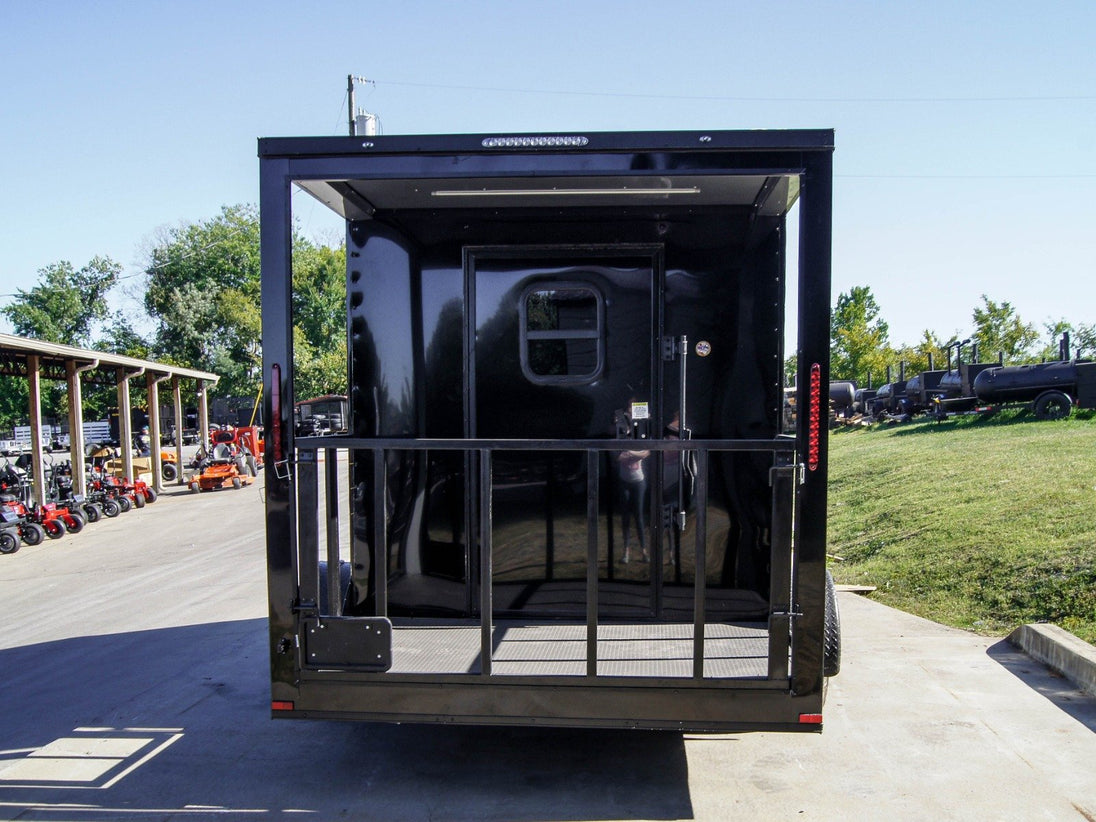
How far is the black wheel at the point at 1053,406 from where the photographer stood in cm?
2159

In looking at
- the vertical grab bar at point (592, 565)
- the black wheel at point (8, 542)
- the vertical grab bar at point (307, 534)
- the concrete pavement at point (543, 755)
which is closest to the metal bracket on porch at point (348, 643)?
the vertical grab bar at point (307, 534)

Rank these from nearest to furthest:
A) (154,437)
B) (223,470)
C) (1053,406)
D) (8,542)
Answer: (8,542), (154,437), (1053,406), (223,470)

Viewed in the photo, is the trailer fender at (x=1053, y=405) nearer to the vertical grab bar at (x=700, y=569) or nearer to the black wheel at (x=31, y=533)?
the vertical grab bar at (x=700, y=569)

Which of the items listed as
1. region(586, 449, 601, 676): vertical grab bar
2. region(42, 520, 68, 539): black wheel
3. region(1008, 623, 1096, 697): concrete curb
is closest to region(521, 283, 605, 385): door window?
region(586, 449, 601, 676): vertical grab bar

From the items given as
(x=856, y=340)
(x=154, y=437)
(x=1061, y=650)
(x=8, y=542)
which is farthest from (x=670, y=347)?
(x=856, y=340)

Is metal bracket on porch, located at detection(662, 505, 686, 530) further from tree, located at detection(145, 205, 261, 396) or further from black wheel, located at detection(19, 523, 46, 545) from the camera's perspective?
tree, located at detection(145, 205, 261, 396)

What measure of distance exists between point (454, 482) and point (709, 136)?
2.34 m

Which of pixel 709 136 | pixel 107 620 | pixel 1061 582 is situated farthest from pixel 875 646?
pixel 107 620

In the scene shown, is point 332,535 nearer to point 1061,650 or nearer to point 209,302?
point 1061,650

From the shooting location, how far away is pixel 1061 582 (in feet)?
20.7

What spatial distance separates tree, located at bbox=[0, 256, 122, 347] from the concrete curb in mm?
67414

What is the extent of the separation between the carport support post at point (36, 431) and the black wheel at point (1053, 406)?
917 inches

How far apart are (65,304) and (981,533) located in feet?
224

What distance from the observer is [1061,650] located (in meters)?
Result: 5.01
